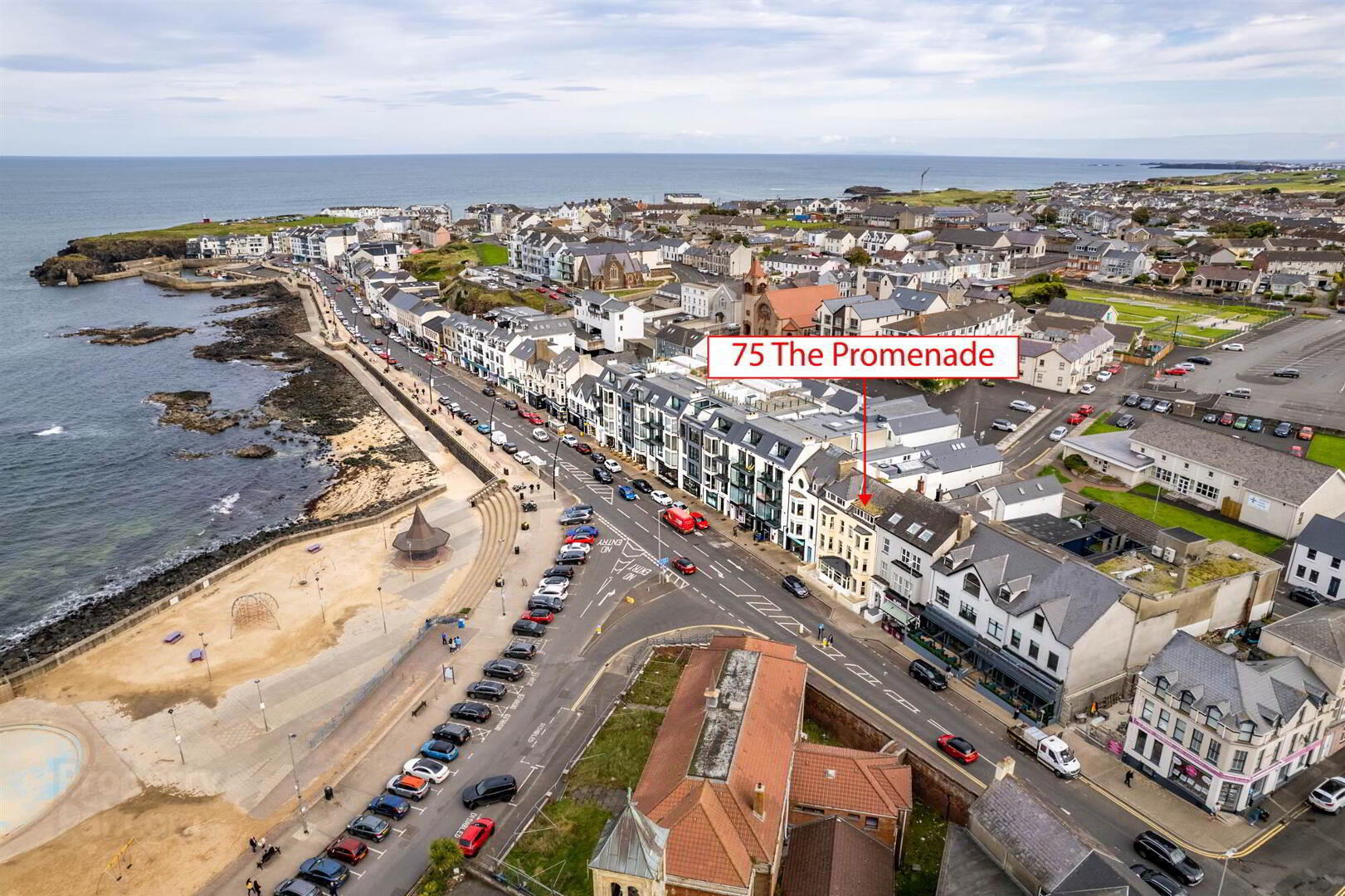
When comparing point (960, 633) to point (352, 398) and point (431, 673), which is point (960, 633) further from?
point (352, 398)

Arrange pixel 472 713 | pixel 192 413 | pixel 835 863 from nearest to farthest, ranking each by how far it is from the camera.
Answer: pixel 835 863
pixel 472 713
pixel 192 413

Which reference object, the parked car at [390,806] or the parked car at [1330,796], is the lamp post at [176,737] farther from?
the parked car at [1330,796]

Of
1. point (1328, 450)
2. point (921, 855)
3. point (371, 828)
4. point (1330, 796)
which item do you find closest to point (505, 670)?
point (371, 828)

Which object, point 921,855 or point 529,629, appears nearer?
point 921,855

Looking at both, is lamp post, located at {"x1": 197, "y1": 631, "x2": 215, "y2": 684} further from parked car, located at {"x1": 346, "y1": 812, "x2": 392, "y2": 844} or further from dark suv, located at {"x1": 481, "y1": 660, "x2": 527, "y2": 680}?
parked car, located at {"x1": 346, "y1": 812, "x2": 392, "y2": 844}

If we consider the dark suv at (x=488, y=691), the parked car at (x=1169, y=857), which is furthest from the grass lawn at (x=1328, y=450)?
the dark suv at (x=488, y=691)

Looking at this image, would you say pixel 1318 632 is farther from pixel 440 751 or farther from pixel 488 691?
pixel 440 751
